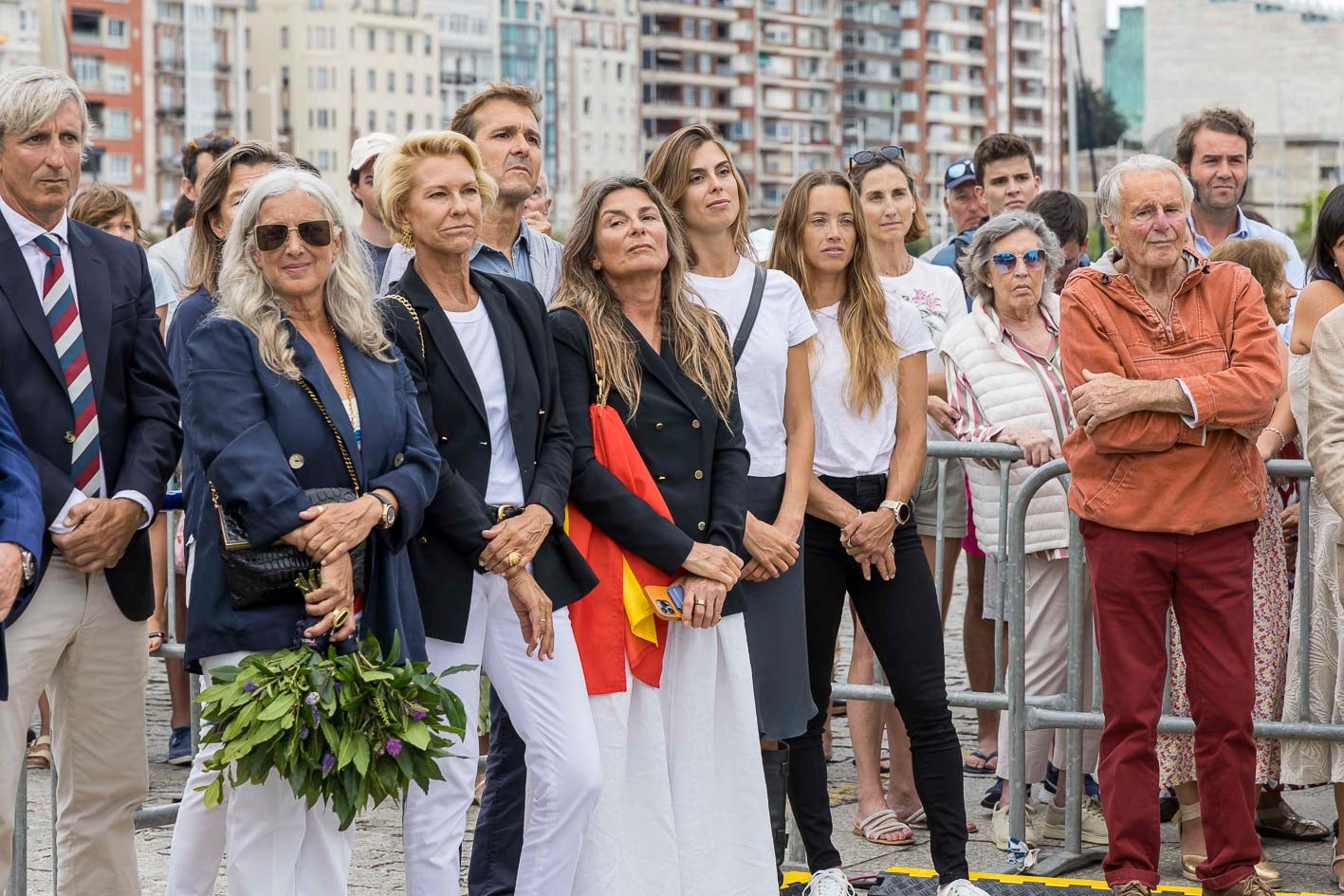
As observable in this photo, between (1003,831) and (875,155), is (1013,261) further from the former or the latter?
(1003,831)

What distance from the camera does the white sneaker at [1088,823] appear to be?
22.9 ft

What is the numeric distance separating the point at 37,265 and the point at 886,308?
2.70m

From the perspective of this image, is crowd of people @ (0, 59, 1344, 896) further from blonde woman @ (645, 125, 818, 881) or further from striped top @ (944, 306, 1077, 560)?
striped top @ (944, 306, 1077, 560)

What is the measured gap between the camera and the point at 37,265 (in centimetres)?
518

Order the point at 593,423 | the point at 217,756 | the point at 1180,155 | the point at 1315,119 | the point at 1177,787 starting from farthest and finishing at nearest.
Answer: the point at 1315,119, the point at 1180,155, the point at 1177,787, the point at 593,423, the point at 217,756

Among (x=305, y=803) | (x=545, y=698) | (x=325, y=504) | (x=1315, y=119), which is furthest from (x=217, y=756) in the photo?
(x=1315, y=119)

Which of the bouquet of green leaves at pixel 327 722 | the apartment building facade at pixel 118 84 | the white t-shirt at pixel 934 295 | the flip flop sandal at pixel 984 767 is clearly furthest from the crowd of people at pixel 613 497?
the apartment building facade at pixel 118 84

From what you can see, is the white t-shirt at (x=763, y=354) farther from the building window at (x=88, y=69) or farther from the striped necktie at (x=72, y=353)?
the building window at (x=88, y=69)

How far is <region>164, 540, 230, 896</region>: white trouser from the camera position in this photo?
515 centimetres

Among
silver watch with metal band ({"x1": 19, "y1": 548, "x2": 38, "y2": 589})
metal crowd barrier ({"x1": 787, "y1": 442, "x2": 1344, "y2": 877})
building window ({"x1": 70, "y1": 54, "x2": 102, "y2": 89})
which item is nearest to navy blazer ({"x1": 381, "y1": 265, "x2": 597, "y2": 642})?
silver watch with metal band ({"x1": 19, "y1": 548, "x2": 38, "y2": 589})

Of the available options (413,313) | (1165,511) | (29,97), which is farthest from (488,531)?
(1165,511)

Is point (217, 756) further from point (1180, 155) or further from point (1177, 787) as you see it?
point (1180, 155)

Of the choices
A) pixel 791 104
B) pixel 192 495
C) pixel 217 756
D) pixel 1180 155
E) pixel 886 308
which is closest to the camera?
pixel 217 756

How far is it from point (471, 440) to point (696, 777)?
123 cm
